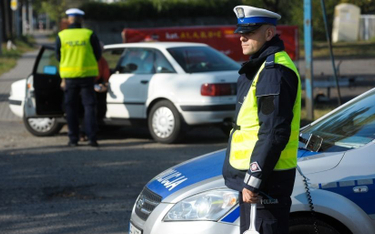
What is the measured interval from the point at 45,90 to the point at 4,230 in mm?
4980

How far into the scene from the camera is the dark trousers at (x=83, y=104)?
1014 cm

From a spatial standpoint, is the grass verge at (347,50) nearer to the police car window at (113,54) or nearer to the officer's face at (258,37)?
the police car window at (113,54)

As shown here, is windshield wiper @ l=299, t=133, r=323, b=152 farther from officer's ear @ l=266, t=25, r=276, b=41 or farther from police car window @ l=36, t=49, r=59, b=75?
police car window @ l=36, t=49, r=59, b=75

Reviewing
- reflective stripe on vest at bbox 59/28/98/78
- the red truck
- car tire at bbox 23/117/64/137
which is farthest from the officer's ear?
the red truck

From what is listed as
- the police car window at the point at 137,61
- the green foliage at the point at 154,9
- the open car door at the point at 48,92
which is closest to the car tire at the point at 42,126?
the open car door at the point at 48,92

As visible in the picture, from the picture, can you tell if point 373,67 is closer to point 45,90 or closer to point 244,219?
point 45,90

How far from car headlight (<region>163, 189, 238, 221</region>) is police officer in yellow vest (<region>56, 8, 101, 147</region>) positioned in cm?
616

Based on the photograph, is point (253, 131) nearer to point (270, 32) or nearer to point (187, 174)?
point (270, 32)

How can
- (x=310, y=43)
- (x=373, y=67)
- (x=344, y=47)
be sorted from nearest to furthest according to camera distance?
(x=310, y=43) < (x=373, y=67) < (x=344, y=47)

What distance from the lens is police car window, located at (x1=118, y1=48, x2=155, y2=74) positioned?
35.3ft

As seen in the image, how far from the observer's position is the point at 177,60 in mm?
10523

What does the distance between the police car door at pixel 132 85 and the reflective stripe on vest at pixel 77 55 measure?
0.66 meters

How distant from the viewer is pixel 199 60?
10680 millimetres

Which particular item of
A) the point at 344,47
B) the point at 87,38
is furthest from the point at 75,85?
the point at 344,47
